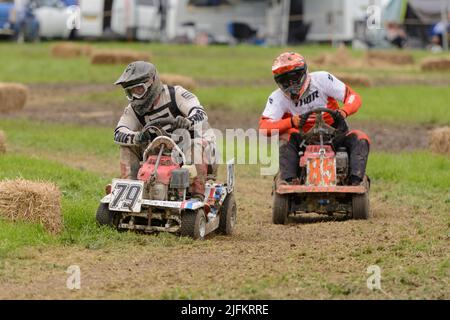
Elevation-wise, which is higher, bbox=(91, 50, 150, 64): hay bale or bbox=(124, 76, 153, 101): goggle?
bbox=(124, 76, 153, 101): goggle

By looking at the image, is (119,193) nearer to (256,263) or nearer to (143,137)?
(143,137)

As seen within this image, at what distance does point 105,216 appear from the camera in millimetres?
10531

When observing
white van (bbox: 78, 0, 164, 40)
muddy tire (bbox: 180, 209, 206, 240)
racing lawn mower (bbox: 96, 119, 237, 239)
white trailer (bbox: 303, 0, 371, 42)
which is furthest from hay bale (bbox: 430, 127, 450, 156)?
white van (bbox: 78, 0, 164, 40)

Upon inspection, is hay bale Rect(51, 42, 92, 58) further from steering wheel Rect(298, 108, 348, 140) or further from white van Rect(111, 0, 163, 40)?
steering wheel Rect(298, 108, 348, 140)

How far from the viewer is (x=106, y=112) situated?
24516 mm

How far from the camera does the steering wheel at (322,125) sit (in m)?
12.1

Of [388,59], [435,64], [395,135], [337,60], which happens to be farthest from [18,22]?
[395,135]

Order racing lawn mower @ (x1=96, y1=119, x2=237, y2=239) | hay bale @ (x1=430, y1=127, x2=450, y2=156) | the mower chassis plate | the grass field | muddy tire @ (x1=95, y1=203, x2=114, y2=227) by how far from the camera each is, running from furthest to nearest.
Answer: hay bale @ (x1=430, y1=127, x2=450, y2=156) → the mower chassis plate → muddy tire @ (x1=95, y1=203, x2=114, y2=227) → racing lawn mower @ (x1=96, y1=119, x2=237, y2=239) → the grass field

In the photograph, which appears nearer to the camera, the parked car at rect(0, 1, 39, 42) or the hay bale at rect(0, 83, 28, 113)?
the hay bale at rect(0, 83, 28, 113)

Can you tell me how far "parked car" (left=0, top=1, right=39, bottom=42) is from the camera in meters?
44.4

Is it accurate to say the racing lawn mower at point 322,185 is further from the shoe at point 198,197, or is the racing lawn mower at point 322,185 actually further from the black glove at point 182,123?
the black glove at point 182,123

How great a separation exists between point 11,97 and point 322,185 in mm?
13339

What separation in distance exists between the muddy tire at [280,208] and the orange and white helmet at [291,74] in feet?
3.89
